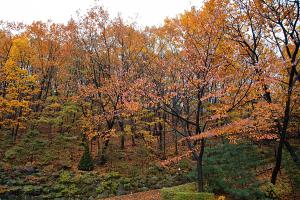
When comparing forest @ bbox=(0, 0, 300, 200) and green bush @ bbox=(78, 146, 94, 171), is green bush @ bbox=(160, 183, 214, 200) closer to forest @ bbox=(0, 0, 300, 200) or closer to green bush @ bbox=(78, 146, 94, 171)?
forest @ bbox=(0, 0, 300, 200)

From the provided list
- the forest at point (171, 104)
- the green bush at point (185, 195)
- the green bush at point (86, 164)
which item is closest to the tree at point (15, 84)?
the forest at point (171, 104)

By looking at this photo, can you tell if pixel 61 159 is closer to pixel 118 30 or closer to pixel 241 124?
pixel 118 30

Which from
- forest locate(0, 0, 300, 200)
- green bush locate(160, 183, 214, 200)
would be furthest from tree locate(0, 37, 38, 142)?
green bush locate(160, 183, 214, 200)

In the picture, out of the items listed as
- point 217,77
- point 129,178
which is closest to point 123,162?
point 129,178

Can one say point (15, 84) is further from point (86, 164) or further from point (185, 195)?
point (185, 195)

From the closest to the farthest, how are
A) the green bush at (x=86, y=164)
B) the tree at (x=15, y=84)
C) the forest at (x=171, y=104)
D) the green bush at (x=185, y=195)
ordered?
the green bush at (x=185, y=195) → the forest at (x=171, y=104) → the green bush at (x=86, y=164) → the tree at (x=15, y=84)

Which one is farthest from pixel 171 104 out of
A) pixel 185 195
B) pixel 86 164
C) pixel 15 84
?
pixel 15 84

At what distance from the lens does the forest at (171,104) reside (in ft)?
35.7

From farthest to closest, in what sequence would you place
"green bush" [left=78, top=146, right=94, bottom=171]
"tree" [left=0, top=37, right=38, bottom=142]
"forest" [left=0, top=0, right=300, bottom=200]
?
"tree" [left=0, top=37, right=38, bottom=142], "green bush" [left=78, top=146, right=94, bottom=171], "forest" [left=0, top=0, right=300, bottom=200]

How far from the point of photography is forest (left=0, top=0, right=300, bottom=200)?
10.9 metres

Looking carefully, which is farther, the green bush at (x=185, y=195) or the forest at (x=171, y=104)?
the forest at (x=171, y=104)

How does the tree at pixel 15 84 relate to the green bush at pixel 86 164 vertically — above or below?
above

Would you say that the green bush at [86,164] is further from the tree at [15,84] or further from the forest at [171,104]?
the tree at [15,84]

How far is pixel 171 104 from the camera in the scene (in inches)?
782
